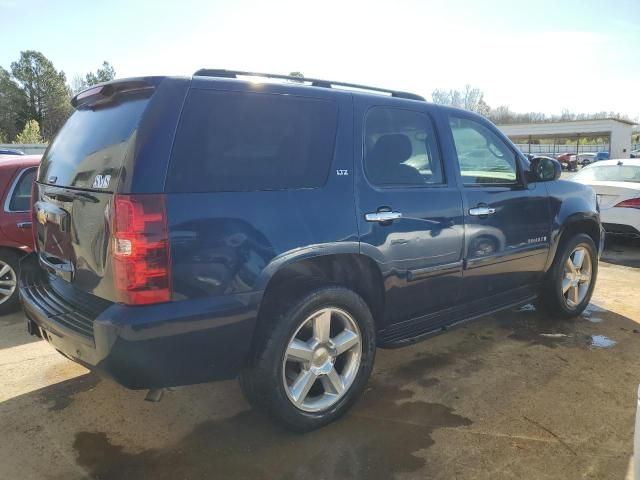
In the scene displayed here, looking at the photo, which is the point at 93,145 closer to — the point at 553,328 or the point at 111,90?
the point at 111,90

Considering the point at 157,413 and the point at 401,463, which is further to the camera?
the point at 157,413

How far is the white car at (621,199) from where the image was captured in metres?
7.96

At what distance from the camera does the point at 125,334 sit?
7.50ft

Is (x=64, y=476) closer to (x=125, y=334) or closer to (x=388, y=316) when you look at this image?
(x=125, y=334)

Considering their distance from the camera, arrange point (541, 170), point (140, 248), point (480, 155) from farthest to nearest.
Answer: point (541, 170) → point (480, 155) → point (140, 248)

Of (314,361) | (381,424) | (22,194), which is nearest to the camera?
(314,361)

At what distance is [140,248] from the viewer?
229 centimetres

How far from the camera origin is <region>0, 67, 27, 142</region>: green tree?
167 ft

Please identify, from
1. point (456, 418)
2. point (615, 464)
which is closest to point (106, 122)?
point (456, 418)

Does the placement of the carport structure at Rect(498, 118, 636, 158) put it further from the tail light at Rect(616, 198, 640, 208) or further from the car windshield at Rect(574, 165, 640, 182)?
the tail light at Rect(616, 198, 640, 208)

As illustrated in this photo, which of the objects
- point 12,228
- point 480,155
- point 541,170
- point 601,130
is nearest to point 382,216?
point 480,155

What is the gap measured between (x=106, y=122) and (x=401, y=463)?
2356mm

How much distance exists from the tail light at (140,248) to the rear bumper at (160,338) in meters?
0.08

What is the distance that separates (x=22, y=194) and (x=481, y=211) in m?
4.36
